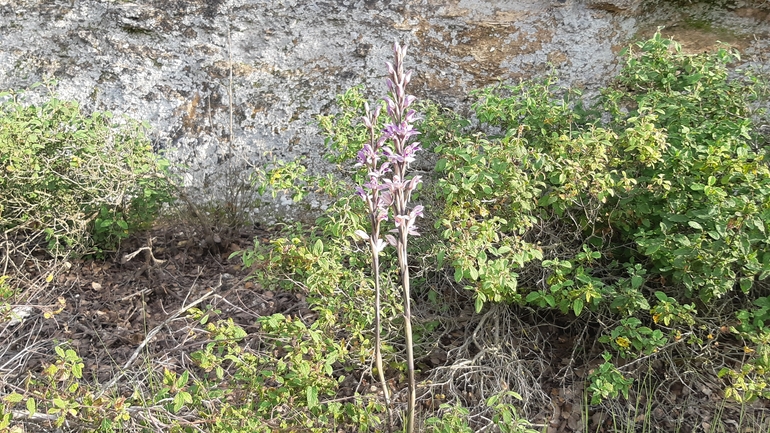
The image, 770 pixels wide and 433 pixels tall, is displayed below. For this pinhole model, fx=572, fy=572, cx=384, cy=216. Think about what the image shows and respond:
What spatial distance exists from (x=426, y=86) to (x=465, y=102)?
1.14 ft

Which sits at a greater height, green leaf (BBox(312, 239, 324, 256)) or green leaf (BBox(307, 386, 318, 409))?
green leaf (BBox(312, 239, 324, 256))

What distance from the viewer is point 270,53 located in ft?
15.7

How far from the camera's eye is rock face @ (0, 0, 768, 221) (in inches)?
174

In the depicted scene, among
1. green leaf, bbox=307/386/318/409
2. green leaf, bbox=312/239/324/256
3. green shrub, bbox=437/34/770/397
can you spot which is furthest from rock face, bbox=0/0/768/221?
green leaf, bbox=307/386/318/409

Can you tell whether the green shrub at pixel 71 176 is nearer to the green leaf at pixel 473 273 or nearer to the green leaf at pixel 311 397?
the green leaf at pixel 311 397

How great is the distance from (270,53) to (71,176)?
194cm

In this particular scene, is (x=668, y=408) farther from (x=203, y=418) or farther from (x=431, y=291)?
(x=203, y=418)

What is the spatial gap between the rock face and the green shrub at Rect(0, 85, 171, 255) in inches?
25.8

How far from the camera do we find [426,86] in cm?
448

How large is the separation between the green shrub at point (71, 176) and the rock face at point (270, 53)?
654 millimetres

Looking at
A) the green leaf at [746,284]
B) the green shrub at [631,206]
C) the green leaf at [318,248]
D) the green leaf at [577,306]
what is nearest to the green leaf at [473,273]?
the green shrub at [631,206]

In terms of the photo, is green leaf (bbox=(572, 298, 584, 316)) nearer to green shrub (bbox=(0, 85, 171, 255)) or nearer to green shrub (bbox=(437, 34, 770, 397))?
green shrub (bbox=(437, 34, 770, 397))

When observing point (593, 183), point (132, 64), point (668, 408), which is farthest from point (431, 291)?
point (132, 64)

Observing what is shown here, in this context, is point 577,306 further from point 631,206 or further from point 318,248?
point 318,248
